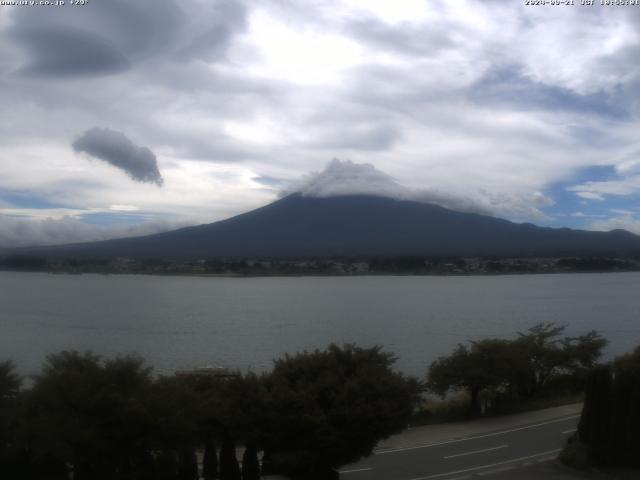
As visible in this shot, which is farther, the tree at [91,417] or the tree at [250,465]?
the tree at [250,465]

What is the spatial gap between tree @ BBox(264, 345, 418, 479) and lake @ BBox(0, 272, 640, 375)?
1361 centimetres

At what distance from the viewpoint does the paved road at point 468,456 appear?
44.4ft

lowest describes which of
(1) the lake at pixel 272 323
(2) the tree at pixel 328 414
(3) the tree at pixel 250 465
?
(1) the lake at pixel 272 323

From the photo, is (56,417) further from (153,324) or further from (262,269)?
(262,269)

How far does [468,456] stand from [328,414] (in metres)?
4.51

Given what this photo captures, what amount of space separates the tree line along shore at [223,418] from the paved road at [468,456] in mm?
1217

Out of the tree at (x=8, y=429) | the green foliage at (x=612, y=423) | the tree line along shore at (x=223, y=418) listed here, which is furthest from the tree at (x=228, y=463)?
the green foliage at (x=612, y=423)

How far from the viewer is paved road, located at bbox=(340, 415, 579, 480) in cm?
1354

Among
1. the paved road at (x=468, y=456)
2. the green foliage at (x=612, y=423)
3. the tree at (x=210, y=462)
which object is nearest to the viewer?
the tree at (x=210, y=462)

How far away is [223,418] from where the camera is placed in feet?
38.5

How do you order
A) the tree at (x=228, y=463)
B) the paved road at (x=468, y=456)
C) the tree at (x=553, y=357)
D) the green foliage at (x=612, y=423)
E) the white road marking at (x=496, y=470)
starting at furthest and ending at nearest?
1. the tree at (x=553, y=357)
2. the green foliage at (x=612, y=423)
3. the paved road at (x=468, y=456)
4. the white road marking at (x=496, y=470)
5. the tree at (x=228, y=463)

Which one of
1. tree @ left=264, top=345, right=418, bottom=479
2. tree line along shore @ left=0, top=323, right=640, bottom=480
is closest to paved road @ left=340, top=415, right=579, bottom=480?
tree line along shore @ left=0, top=323, right=640, bottom=480

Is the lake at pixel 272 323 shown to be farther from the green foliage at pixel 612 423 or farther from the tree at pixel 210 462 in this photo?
the tree at pixel 210 462

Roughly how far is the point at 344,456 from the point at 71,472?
4.17m
